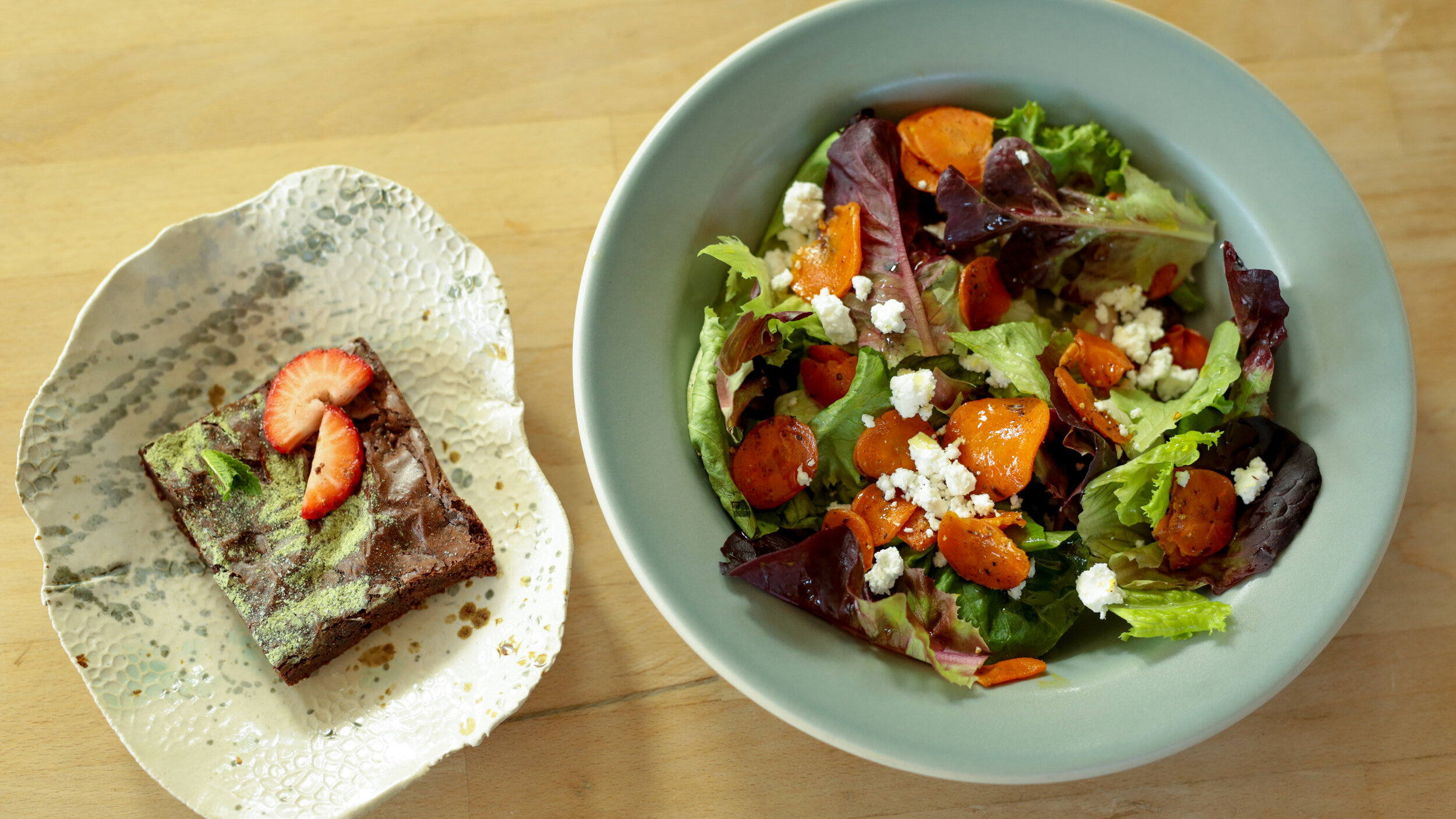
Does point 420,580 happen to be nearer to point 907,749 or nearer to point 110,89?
point 907,749

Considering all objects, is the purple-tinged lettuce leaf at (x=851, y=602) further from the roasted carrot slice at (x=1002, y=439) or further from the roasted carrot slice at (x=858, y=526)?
the roasted carrot slice at (x=1002, y=439)

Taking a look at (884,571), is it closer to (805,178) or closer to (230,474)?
(805,178)

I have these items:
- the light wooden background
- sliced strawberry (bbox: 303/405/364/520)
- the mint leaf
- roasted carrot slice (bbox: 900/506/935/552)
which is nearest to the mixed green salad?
roasted carrot slice (bbox: 900/506/935/552)

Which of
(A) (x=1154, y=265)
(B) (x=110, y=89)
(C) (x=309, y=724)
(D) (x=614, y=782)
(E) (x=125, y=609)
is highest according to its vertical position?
(B) (x=110, y=89)

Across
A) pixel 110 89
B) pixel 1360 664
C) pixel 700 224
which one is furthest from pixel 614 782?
pixel 110 89

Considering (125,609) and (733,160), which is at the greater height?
(733,160)

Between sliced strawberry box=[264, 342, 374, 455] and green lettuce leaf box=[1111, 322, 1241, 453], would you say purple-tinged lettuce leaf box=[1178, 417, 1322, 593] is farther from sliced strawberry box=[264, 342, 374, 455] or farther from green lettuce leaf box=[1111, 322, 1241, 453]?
sliced strawberry box=[264, 342, 374, 455]

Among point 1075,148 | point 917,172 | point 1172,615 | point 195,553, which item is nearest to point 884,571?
point 1172,615

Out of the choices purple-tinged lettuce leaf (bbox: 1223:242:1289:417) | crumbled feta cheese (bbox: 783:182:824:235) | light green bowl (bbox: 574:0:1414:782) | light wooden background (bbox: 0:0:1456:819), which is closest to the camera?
light green bowl (bbox: 574:0:1414:782)
